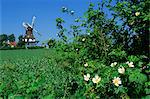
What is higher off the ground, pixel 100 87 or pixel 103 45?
pixel 103 45

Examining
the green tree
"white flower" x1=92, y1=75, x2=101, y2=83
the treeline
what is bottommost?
"white flower" x1=92, y1=75, x2=101, y2=83

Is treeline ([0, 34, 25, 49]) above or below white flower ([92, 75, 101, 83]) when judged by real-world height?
above

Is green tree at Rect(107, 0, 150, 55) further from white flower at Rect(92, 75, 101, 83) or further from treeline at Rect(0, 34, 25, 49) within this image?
treeline at Rect(0, 34, 25, 49)

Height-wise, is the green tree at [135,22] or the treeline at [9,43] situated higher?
the treeline at [9,43]

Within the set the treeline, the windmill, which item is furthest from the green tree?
the windmill

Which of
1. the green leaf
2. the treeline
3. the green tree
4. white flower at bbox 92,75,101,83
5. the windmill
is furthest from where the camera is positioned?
the windmill

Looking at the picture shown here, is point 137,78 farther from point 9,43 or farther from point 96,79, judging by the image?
point 9,43

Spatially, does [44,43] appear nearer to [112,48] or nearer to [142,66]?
[112,48]

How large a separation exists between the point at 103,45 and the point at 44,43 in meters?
1.70

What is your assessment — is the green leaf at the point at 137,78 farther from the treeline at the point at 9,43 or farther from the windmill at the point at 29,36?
the windmill at the point at 29,36

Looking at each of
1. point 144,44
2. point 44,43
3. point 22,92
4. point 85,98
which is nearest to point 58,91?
point 22,92

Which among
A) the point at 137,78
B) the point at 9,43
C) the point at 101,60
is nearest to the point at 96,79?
the point at 137,78

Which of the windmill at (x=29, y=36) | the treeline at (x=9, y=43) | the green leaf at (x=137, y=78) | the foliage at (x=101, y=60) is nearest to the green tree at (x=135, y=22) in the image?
the foliage at (x=101, y=60)

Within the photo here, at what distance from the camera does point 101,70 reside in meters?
5.15
